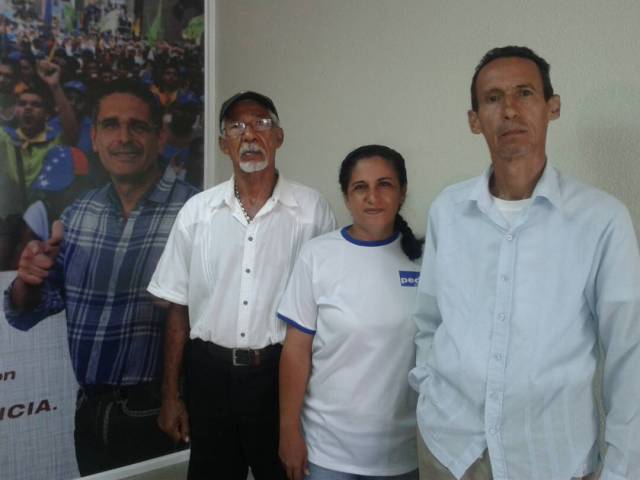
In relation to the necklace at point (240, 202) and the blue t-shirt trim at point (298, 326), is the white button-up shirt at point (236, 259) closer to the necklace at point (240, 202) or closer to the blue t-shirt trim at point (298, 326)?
the necklace at point (240, 202)

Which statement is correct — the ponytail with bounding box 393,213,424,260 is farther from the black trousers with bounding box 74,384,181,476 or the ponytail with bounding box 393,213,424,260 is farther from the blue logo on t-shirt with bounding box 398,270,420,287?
the black trousers with bounding box 74,384,181,476

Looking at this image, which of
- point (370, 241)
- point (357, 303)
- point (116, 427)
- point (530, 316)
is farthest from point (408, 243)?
point (116, 427)

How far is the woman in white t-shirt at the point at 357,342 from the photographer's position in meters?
1.39

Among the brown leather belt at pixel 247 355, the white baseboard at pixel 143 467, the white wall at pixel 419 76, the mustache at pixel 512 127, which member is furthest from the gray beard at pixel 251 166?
the white baseboard at pixel 143 467

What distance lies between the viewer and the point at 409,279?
1.44 metres

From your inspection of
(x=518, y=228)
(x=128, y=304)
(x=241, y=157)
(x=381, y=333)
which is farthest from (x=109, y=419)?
(x=518, y=228)

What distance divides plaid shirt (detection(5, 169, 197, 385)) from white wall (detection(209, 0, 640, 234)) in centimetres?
46

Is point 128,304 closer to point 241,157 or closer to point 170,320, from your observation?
point 170,320

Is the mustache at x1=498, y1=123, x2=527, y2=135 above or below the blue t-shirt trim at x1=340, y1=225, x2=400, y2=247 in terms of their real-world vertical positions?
above

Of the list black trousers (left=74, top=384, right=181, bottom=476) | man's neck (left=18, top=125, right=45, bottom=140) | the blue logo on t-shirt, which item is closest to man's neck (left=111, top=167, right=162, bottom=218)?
man's neck (left=18, top=125, right=45, bottom=140)

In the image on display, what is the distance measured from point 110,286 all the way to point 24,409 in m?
0.58

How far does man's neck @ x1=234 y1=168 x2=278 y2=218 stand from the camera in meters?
1.76

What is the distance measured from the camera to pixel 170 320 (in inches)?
73.3

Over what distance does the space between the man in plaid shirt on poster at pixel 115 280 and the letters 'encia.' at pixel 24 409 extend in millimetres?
132
